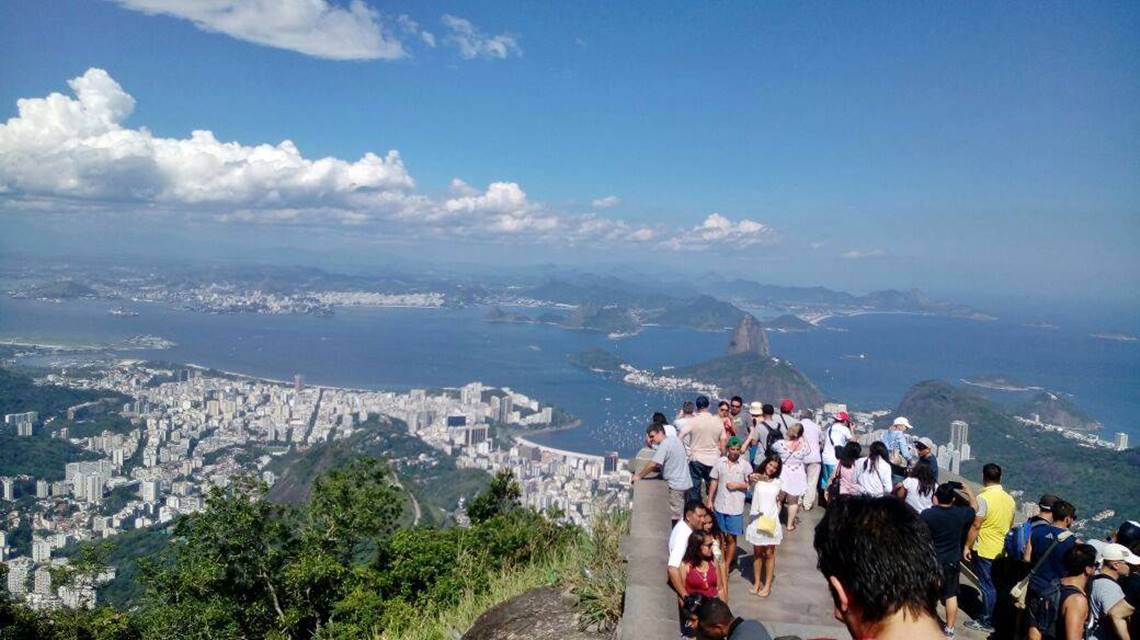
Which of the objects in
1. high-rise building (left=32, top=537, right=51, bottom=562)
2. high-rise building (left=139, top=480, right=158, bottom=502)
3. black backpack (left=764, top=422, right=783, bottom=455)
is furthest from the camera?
high-rise building (left=139, top=480, right=158, bottom=502)

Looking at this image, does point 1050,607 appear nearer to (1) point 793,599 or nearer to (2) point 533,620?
(1) point 793,599

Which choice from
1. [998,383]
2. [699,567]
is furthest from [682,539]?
[998,383]

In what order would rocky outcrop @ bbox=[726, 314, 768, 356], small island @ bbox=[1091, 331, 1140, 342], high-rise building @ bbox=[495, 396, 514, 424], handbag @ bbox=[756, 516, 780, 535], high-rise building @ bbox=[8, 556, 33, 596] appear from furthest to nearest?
small island @ bbox=[1091, 331, 1140, 342]
rocky outcrop @ bbox=[726, 314, 768, 356]
high-rise building @ bbox=[495, 396, 514, 424]
high-rise building @ bbox=[8, 556, 33, 596]
handbag @ bbox=[756, 516, 780, 535]

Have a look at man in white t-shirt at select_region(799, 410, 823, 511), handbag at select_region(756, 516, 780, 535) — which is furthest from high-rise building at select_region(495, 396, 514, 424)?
handbag at select_region(756, 516, 780, 535)

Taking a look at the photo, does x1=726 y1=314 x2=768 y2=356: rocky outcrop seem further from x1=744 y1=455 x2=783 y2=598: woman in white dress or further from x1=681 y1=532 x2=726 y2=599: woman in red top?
x1=681 y1=532 x2=726 y2=599: woman in red top

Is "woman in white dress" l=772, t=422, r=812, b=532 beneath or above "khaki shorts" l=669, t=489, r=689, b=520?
above
